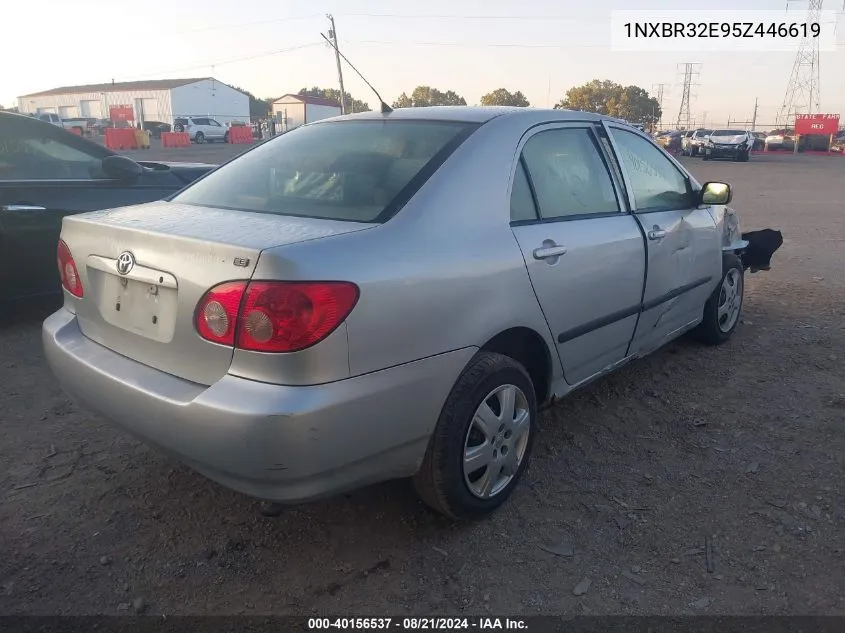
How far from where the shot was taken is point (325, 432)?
1996mm

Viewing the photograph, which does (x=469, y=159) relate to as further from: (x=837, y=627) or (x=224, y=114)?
(x=224, y=114)

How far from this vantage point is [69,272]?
8.82ft

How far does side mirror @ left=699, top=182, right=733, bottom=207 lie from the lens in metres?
4.02

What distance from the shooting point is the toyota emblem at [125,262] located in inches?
91.4

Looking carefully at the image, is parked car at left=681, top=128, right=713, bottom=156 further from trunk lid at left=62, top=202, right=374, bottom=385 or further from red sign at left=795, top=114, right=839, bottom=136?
trunk lid at left=62, top=202, right=374, bottom=385

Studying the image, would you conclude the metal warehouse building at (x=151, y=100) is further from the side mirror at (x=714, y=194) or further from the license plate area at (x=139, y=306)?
the license plate area at (x=139, y=306)

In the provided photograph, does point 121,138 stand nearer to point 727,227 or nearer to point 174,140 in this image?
point 174,140

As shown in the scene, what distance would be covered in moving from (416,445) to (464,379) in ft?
1.00

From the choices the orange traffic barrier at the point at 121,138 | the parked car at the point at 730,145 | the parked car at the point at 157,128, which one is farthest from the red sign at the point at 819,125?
the parked car at the point at 157,128

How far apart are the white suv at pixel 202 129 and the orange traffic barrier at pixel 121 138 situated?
9214 mm

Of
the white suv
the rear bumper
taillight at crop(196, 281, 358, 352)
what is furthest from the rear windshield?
the white suv

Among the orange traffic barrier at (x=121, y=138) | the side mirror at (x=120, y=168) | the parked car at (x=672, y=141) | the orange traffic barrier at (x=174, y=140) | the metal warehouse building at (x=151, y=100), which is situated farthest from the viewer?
the metal warehouse building at (x=151, y=100)

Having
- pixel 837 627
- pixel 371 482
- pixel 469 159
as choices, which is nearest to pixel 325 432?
pixel 371 482

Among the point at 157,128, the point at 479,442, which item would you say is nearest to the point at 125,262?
the point at 479,442
